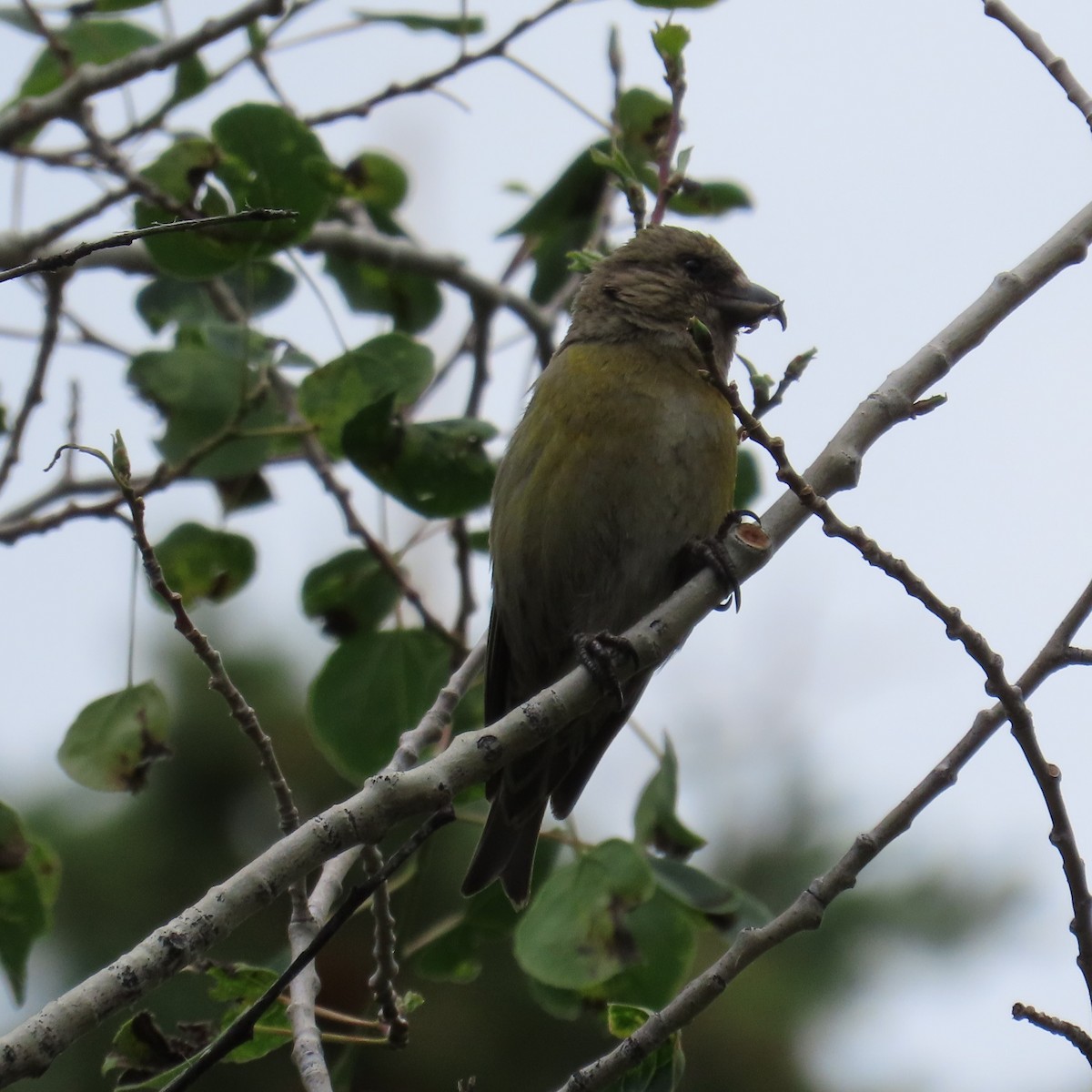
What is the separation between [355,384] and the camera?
399 centimetres

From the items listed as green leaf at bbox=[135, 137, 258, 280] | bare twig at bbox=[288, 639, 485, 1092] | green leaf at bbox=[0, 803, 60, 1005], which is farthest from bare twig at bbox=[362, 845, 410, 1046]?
green leaf at bbox=[135, 137, 258, 280]

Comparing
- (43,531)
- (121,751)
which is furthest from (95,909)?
(121,751)

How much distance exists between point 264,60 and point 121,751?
2424 mm

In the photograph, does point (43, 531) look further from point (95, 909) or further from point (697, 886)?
point (95, 909)

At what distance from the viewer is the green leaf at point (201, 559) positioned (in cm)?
412

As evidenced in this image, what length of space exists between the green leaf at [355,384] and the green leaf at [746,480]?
98 cm

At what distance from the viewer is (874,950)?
27.0 ft

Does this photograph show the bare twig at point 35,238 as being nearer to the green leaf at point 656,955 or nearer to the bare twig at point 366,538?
the bare twig at point 366,538

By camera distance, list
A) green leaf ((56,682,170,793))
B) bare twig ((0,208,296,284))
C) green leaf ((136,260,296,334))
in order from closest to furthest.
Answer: bare twig ((0,208,296,284)) → green leaf ((56,682,170,793)) → green leaf ((136,260,296,334))

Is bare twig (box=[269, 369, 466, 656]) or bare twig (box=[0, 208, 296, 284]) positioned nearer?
bare twig (box=[0, 208, 296, 284])

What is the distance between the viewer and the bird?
3980 mm

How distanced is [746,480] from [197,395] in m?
1.58

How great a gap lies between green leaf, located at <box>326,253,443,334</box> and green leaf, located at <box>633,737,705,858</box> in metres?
1.96

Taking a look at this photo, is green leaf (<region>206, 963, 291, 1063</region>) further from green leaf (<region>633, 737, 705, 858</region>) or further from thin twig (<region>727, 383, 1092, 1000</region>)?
thin twig (<region>727, 383, 1092, 1000</region>)
